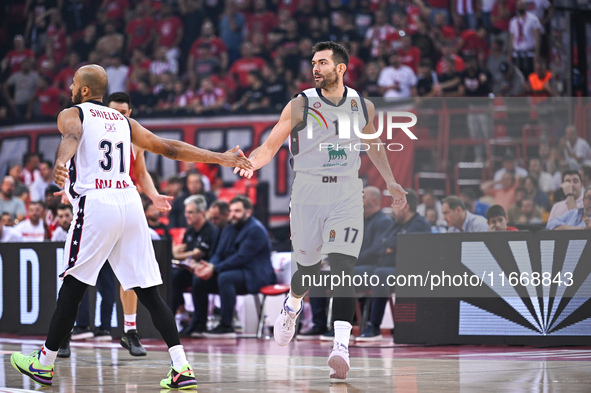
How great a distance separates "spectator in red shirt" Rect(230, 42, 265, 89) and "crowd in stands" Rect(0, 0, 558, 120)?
0.03 metres

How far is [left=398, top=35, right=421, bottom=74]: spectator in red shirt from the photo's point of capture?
699 inches

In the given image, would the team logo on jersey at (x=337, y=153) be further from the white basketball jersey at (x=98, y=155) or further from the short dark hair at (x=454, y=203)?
the short dark hair at (x=454, y=203)

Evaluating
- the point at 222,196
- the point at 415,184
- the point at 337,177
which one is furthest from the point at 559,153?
the point at 337,177


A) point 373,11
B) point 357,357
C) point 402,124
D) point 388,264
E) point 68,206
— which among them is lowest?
point 357,357

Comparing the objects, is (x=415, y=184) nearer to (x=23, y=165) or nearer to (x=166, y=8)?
(x=23, y=165)

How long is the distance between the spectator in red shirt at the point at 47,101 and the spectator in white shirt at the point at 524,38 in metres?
10.1

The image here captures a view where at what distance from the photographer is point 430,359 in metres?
8.01

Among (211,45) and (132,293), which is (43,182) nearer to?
(211,45)

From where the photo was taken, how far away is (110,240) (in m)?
5.97

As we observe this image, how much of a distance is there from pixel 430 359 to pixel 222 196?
326 inches

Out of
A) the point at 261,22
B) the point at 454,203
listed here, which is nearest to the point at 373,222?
the point at 454,203

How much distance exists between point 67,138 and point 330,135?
2091 millimetres

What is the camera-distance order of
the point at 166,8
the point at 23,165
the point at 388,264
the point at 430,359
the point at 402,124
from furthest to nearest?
1. the point at 166,8
2. the point at 23,165
3. the point at 402,124
4. the point at 388,264
5. the point at 430,359

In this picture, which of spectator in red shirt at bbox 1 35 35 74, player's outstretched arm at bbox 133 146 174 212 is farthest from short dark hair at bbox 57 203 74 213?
spectator in red shirt at bbox 1 35 35 74
